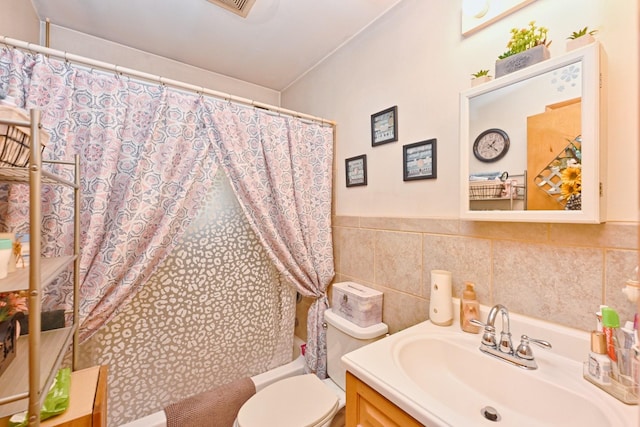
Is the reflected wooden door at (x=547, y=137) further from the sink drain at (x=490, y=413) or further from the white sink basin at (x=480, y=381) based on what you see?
the sink drain at (x=490, y=413)

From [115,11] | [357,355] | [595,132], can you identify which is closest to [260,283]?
[357,355]

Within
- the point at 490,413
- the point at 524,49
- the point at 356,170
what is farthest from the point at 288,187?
the point at 490,413

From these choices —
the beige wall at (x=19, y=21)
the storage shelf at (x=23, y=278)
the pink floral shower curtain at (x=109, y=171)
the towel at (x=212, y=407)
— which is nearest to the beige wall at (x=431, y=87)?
the pink floral shower curtain at (x=109, y=171)

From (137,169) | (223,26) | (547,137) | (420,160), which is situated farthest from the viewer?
(223,26)

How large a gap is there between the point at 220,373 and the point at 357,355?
3.27 feet

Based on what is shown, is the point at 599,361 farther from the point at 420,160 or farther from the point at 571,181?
the point at 420,160

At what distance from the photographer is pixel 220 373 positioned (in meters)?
1.50

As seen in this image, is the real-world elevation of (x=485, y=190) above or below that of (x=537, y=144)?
below

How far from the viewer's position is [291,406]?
122 centimetres

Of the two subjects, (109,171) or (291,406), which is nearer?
(109,171)

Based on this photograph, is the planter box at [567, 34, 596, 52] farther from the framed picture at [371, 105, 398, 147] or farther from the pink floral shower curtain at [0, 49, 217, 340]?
the pink floral shower curtain at [0, 49, 217, 340]

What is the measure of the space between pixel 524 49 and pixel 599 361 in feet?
3.24

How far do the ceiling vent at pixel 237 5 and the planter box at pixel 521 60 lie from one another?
1.19m

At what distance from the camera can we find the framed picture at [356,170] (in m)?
1.59
